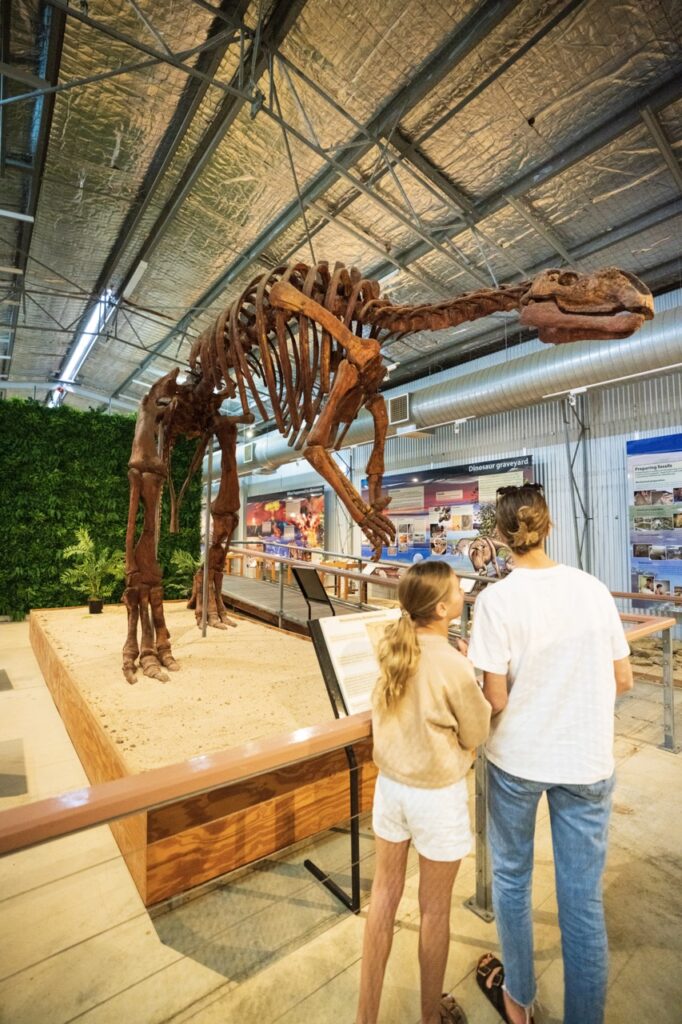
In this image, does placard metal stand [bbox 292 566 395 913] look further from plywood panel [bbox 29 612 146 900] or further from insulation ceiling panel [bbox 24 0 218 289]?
insulation ceiling panel [bbox 24 0 218 289]

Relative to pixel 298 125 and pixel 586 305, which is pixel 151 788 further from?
pixel 298 125

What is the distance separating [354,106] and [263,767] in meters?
5.54

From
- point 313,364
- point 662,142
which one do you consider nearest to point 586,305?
point 313,364

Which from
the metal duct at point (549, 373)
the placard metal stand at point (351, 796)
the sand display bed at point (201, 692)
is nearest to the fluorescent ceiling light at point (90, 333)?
the metal duct at point (549, 373)

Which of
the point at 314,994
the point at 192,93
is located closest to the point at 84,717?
the point at 314,994

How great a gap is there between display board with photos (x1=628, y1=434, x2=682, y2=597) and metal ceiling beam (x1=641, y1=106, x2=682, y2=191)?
355cm

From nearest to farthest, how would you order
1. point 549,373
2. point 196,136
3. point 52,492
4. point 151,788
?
point 151,788
point 196,136
point 549,373
point 52,492

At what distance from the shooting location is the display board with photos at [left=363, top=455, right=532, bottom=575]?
968 cm

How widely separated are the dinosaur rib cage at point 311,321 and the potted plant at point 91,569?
17.3ft

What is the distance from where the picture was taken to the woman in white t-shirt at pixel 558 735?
146cm

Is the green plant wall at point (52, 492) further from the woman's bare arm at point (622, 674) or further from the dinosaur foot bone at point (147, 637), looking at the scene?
the woman's bare arm at point (622, 674)

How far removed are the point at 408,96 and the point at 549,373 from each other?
3759mm

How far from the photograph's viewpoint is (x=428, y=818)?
4.74 feet

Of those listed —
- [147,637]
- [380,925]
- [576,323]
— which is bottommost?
[380,925]
